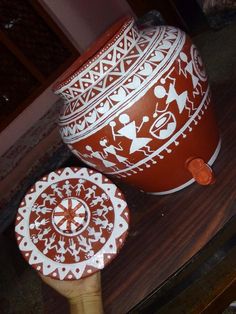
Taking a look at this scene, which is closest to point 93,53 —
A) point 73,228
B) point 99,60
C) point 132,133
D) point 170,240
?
point 99,60

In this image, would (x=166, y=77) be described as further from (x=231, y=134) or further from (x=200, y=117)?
(x=231, y=134)

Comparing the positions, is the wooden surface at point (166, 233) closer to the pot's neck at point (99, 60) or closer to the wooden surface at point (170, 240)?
the wooden surface at point (170, 240)

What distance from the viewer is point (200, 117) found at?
91 centimetres

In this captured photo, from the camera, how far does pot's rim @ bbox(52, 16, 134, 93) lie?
809mm

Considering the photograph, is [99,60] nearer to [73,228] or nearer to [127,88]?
[127,88]

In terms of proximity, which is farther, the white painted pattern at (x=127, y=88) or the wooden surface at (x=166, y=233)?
the wooden surface at (x=166, y=233)

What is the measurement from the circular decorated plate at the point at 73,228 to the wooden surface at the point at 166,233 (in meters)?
0.16

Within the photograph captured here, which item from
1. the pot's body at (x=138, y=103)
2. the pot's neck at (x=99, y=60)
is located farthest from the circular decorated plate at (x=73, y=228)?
the pot's neck at (x=99, y=60)

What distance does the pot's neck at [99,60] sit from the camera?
0.81 m

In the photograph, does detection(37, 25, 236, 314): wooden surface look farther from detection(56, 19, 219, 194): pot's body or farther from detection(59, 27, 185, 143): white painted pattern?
detection(59, 27, 185, 143): white painted pattern

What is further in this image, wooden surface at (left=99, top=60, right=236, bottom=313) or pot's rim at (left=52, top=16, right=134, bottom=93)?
wooden surface at (left=99, top=60, right=236, bottom=313)

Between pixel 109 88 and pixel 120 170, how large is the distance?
18cm

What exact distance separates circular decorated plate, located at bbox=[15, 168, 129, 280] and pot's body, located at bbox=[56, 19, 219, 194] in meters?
0.07

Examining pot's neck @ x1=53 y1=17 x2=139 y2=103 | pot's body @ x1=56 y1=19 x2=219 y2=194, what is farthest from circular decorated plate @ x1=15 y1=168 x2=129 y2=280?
pot's neck @ x1=53 y1=17 x2=139 y2=103
